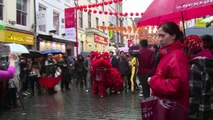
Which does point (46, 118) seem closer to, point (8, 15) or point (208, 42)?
point (208, 42)

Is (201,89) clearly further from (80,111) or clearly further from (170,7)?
(80,111)

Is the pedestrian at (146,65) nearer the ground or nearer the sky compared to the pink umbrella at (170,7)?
nearer the ground

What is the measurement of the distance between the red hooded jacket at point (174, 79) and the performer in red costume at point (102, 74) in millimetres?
9925

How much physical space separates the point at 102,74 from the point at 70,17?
14058 mm

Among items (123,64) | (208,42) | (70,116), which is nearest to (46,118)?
(70,116)

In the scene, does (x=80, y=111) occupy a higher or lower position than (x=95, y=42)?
lower

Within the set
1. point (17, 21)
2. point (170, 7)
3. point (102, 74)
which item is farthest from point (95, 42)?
point (170, 7)

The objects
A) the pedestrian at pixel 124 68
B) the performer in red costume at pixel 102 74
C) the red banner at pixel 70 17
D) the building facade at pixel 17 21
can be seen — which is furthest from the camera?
the red banner at pixel 70 17

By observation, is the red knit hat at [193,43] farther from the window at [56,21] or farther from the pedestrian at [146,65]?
the window at [56,21]

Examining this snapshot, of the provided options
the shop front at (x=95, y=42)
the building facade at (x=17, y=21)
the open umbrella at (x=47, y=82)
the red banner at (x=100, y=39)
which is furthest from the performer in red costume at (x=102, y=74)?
the red banner at (x=100, y=39)

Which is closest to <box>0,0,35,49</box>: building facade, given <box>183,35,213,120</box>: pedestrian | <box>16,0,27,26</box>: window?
<box>16,0,27,26</box>: window

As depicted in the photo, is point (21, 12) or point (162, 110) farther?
point (21, 12)

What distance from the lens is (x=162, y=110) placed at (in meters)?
3.70

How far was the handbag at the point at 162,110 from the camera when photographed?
3.57 meters
